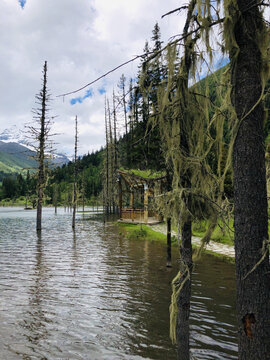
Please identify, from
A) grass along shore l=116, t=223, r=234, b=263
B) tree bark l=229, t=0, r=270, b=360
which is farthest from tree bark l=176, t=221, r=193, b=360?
grass along shore l=116, t=223, r=234, b=263

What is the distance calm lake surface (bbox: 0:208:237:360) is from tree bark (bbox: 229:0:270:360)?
3330 mm

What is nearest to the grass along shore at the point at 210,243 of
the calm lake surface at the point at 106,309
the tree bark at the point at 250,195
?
the calm lake surface at the point at 106,309

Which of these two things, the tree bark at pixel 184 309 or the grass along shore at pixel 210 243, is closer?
the tree bark at pixel 184 309

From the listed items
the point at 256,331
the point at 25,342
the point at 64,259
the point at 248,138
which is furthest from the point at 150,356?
the point at 64,259

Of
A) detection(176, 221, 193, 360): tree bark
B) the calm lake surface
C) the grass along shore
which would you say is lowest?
the calm lake surface

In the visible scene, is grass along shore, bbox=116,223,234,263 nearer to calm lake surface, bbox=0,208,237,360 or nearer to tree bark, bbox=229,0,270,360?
calm lake surface, bbox=0,208,237,360

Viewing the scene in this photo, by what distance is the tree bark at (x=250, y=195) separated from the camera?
236 cm

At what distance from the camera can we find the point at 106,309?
7.29m

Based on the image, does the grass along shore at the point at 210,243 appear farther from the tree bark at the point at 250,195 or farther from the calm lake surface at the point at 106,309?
the tree bark at the point at 250,195

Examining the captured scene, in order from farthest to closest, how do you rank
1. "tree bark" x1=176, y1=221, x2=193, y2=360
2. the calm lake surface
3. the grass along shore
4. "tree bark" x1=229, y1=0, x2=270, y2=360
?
the grass along shore < the calm lake surface < "tree bark" x1=176, y1=221, x2=193, y2=360 < "tree bark" x1=229, y1=0, x2=270, y2=360

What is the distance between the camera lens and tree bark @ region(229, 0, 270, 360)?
2359 millimetres

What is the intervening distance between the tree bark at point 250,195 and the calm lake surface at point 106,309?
10.9 feet

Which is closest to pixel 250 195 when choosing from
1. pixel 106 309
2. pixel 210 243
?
pixel 106 309

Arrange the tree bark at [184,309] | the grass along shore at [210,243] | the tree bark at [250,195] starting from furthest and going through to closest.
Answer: the grass along shore at [210,243], the tree bark at [184,309], the tree bark at [250,195]
